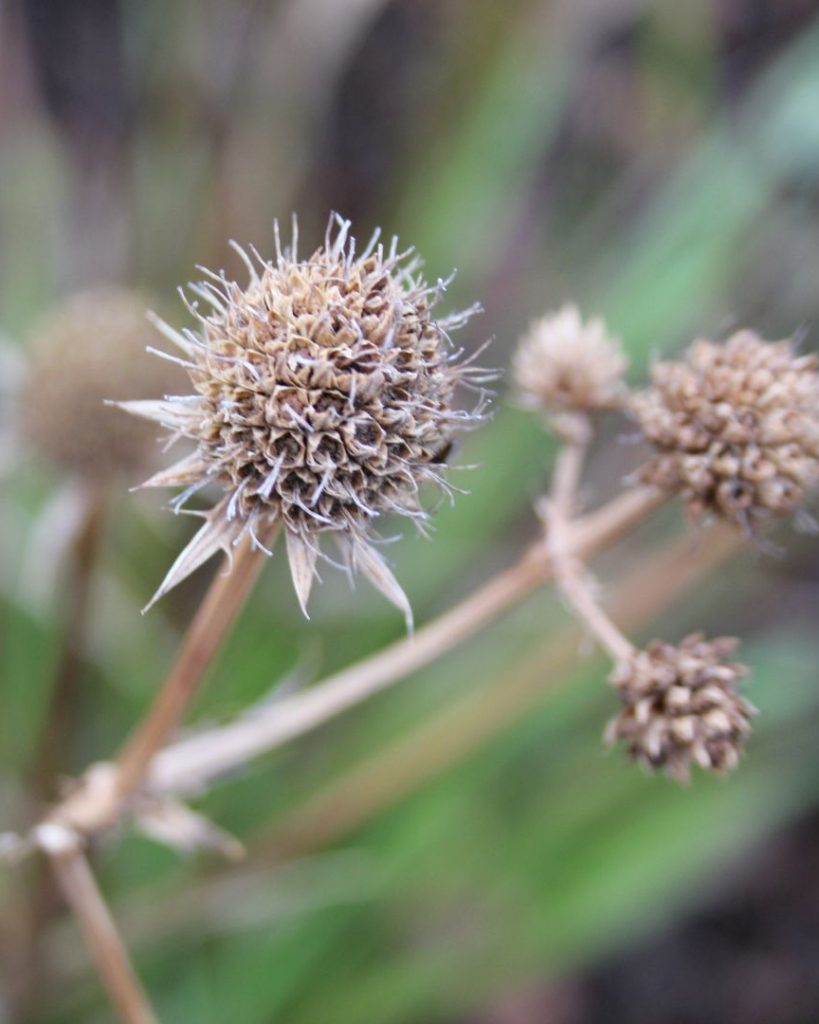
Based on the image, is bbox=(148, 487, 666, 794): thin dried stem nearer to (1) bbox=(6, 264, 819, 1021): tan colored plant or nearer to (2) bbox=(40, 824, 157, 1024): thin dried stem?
(1) bbox=(6, 264, 819, 1021): tan colored plant

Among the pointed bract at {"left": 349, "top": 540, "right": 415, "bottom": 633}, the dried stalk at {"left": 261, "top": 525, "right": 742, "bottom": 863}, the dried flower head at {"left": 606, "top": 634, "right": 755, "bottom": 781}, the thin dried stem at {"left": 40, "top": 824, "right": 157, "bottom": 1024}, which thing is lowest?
the dried flower head at {"left": 606, "top": 634, "right": 755, "bottom": 781}

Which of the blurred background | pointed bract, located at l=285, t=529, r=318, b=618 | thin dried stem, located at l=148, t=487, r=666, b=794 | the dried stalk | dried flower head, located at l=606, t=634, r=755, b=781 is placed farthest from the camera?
the blurred background

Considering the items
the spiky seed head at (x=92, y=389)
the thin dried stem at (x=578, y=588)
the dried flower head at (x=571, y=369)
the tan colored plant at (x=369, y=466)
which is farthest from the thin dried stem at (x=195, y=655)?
the spiky seed head at (x=92, y=389)

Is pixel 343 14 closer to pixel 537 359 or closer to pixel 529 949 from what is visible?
pixel 537 359

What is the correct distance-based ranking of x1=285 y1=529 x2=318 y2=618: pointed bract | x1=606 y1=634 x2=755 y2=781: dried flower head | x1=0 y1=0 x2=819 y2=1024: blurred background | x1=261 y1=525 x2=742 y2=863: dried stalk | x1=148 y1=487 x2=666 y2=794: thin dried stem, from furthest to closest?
x1=0 y1=0 x2=819 y2=1024: blurred background
x1=261 y1=525 x2=742 y2=863: dried stalk
x1=148 y1=487 x2=666 y2=794: thin dried stem
x1=606 y1=634 x2=755 y2=781: dried flower head
x1=285 y1=529 x2=318 y2=618: pointed bract

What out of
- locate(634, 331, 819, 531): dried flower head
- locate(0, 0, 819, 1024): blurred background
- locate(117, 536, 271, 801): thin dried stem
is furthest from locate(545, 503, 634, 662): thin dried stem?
locate(0, 0, 819, 1024): blurred background
